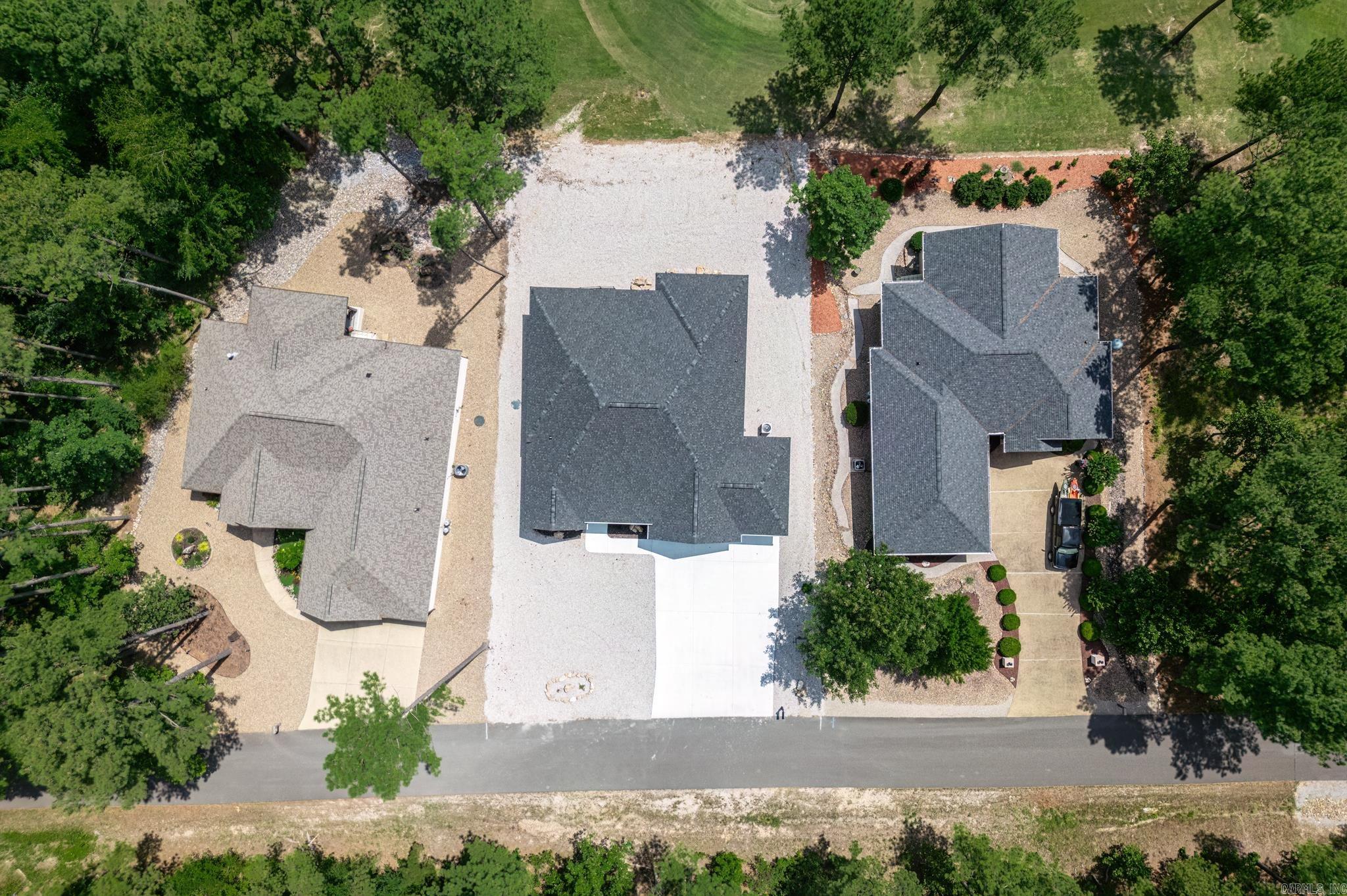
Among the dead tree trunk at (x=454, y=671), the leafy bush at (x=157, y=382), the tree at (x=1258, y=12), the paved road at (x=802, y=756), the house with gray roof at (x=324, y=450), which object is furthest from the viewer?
the leafy bush at (x=157, y=382)

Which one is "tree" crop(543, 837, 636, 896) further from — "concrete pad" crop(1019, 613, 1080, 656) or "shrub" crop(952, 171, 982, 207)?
"shrub" crop(952, 171, 982, 207)

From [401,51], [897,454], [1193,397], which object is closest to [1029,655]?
[897,454]

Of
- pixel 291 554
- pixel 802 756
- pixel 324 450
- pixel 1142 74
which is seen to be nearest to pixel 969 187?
pixel 1142 74

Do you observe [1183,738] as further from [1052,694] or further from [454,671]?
[454,671]

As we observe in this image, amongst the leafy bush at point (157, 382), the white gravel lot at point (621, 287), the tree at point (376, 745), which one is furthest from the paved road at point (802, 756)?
the leafy bush at point (157, 382)

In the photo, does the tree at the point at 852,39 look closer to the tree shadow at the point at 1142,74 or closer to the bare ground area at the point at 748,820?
the tree shadow at the point at 1142,74

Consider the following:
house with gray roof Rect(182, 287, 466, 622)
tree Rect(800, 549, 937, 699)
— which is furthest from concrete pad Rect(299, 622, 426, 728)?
tree Rect(800, 549, 937, 699)
